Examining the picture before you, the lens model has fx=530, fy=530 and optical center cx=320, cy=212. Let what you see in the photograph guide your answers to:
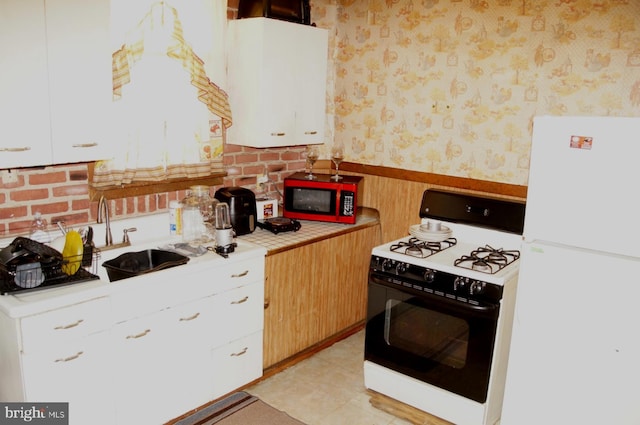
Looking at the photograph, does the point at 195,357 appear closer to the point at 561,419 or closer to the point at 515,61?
the point at 561,419

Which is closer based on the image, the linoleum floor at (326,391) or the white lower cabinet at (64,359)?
the white lower cabinet at (64,359)

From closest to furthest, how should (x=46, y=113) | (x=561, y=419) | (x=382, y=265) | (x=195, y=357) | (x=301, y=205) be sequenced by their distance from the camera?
(x=46, y=113) → (x=561, y=419) → (x=195, y=357) → (x=382, y=265) → (x=301, y=205)

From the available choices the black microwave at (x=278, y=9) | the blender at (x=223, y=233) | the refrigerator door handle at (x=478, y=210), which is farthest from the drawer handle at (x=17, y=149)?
the refrigerator door handle at (x=478, y=210)

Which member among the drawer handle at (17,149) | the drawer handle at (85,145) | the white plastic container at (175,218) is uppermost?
the drawer handle at (85,145)

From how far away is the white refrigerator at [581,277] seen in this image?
7.04 feet

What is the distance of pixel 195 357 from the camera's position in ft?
8.90

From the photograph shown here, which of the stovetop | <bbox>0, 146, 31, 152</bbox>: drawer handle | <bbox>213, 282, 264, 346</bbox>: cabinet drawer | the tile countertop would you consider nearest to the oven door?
the stovetop

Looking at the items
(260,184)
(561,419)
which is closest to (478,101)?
(260,184)

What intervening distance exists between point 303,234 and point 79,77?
1547mm

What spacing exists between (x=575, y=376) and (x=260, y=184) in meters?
2.23

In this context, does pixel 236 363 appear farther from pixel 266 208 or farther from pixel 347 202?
pixel 347 202

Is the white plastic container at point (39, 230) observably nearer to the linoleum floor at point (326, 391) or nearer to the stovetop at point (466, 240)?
the linoleum floor at point (326, 391)

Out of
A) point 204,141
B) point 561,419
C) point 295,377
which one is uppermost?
point 204,141

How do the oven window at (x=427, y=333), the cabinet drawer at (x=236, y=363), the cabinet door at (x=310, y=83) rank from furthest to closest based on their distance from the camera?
the cabinet door at (x=310, y=83) → the cabinet drawer at (x=236, y=363) → the oven window at (x=427, y=333)
